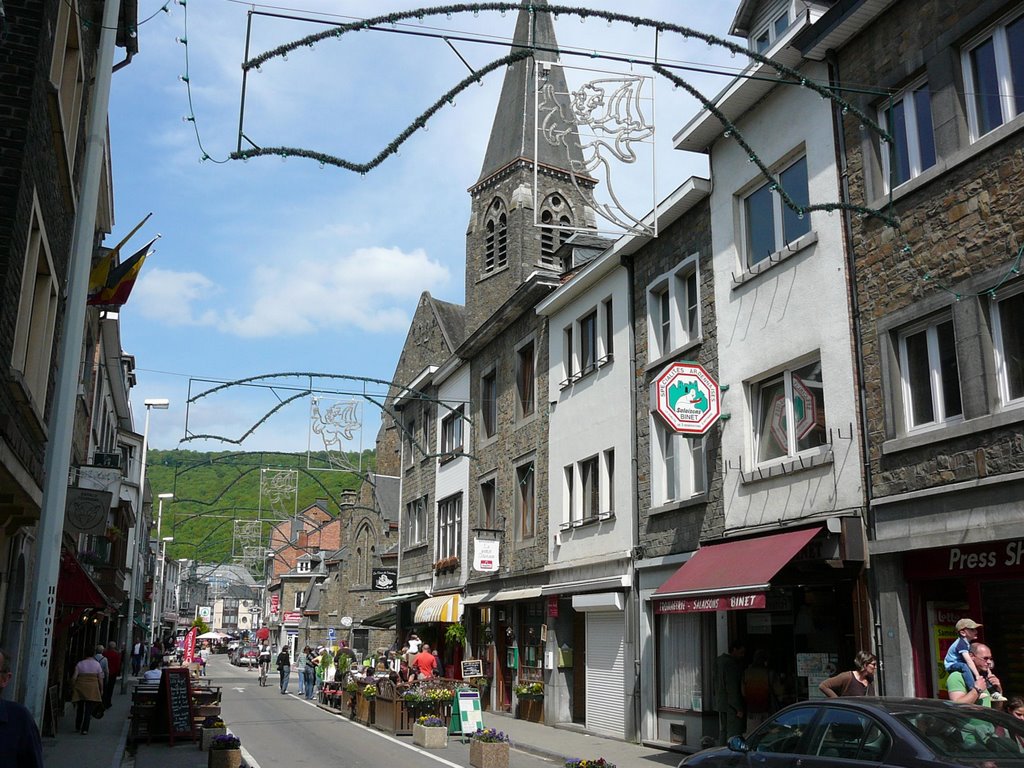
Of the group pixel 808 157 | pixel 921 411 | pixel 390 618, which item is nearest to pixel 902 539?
pixel 921 411

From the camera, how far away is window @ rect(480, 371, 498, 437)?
27.8 metres

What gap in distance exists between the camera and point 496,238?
49.4m

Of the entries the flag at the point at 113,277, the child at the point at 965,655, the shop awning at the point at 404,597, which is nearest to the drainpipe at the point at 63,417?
the flag at the point at 113,277

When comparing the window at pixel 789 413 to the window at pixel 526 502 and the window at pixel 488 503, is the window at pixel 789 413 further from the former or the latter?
the window at pixel 488 503

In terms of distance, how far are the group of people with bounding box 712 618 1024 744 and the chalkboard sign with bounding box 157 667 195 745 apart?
360 inches

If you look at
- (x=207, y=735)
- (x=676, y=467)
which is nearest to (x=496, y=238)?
→ (x=676, y=467)

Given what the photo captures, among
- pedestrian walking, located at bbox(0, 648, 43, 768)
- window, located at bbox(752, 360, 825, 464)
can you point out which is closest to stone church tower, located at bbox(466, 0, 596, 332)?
window, located at bbox(752, 360, 825, 464)

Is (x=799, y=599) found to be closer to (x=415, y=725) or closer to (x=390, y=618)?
(x=415, y=725)

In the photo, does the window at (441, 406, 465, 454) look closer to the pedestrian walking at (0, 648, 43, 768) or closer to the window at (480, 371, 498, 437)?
the window at (480, 371, 498, 437)

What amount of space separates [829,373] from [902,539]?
2.66 meters

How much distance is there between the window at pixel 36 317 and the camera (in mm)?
11180

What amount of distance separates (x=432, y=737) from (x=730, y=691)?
5760 millimetres

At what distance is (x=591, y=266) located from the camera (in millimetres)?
20766

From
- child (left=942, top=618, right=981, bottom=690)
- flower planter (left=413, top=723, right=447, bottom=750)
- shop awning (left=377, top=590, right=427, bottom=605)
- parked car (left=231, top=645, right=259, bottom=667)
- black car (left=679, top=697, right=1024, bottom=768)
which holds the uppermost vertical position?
shop awning (left=377, top=590, right=427, bottom=605)
